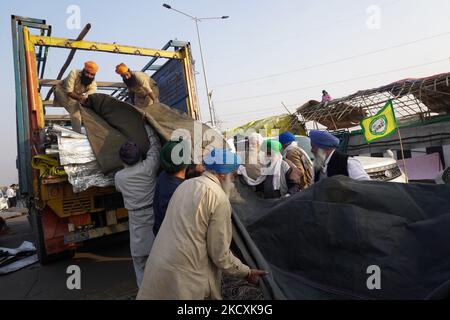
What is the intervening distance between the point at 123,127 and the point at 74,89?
5.50 feet

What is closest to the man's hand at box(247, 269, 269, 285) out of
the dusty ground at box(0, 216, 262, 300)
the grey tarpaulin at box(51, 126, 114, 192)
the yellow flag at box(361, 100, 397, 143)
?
the dusty ground at box(0, 216, 262, 300)

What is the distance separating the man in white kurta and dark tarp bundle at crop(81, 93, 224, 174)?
1.70m

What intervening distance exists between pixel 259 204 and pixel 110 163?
1913mm

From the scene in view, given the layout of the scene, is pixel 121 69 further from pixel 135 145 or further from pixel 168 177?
pixel 168 177

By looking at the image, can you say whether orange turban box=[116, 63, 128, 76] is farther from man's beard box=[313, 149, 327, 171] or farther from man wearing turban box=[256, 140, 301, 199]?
man's beard box=[313, 149, 327, 171]

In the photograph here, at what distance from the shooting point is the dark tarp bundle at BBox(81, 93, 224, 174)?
3.59 m

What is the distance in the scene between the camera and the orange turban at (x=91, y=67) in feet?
14.8

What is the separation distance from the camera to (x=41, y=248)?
460 cm

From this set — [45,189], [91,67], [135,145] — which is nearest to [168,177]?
[135,145]

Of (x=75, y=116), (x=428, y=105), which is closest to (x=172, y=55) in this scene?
(x=75, y=116)

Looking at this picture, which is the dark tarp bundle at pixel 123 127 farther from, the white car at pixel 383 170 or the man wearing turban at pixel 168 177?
A: the white car at pixel 383 170

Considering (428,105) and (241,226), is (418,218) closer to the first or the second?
A: (241,226)

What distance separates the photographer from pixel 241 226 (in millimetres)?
2424

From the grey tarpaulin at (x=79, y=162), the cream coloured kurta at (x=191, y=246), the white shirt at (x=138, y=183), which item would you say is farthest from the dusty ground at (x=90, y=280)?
the grey tarpaulin at (x=79, y=162)
